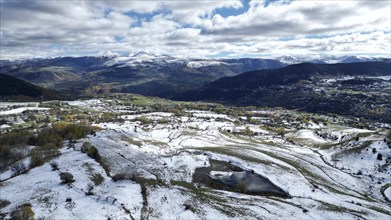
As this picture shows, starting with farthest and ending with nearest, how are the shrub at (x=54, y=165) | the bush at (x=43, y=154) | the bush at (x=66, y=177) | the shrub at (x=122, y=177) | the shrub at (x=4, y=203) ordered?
the bush at (x=43, y=154), the shrub at (x=54, y=165), the shrub at (x=122, y=177), the bush at (x=66, y=177), the shrub at (x=4, y=203)

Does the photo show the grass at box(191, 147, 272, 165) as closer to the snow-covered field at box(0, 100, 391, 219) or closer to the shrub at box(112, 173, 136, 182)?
the snow-covered field at box(0, 100, 391, 219)

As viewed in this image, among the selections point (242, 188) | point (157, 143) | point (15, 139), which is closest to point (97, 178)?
point (242, 188)

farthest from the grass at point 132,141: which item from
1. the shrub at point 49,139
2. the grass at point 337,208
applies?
the grass at point 337,208

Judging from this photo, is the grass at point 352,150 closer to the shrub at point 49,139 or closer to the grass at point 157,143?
the grass at point 157,143

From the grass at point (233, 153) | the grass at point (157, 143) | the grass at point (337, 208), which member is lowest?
the grass at point (233, 153)

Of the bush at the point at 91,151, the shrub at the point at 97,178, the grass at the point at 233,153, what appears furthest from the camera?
the grass at the point at 233,153

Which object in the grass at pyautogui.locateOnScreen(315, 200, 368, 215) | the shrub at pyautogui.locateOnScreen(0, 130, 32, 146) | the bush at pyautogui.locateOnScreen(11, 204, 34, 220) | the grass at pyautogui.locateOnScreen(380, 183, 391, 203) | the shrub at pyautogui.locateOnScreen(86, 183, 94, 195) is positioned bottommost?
the grass at pyautogui.locateOnScreen(380, 183, 391, 203)

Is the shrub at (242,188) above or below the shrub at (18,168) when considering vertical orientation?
below

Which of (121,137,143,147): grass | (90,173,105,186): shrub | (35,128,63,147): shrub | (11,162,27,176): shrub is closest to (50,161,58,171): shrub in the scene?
(11,162,27,176): shrub
